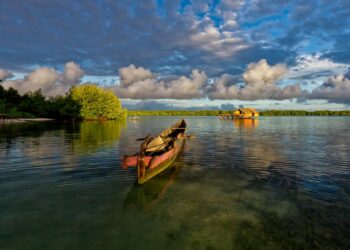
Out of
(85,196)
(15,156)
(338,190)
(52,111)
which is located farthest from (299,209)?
(52,111)

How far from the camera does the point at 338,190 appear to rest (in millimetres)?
12992

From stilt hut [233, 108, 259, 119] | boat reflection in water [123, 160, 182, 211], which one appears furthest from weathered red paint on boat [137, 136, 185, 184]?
stilt hut [233, 108, 259, 119]

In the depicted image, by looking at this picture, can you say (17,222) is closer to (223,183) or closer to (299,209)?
(223,183)

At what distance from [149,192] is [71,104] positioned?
309ft

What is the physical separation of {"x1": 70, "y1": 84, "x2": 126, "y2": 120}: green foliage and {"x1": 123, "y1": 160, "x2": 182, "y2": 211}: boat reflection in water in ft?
306

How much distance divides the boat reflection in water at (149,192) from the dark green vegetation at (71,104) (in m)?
89.4

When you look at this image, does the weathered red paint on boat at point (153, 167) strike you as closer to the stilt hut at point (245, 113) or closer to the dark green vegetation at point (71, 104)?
the dark green vegetation at point (71, 104)

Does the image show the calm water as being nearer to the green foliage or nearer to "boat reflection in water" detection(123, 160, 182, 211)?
"boat reflection in water" detection(123, 160, 182, 211)

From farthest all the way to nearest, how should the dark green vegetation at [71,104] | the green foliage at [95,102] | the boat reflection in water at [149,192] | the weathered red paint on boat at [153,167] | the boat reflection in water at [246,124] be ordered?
the green foliage at [95,102] < the dark green vegetation at [71,104] < the boat reflection in water at [246,124] < the weathered red paint on boat at [153,167] < the boat reflection in water at [149,192]

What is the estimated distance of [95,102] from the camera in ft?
338

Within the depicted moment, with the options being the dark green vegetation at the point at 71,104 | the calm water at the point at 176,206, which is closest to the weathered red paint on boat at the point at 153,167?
the calm water at the point at 176,206

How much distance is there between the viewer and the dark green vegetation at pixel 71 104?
9788cm

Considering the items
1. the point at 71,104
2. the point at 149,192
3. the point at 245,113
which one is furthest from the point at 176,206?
the point at 245,113

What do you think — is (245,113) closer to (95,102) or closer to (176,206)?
(95,102)
